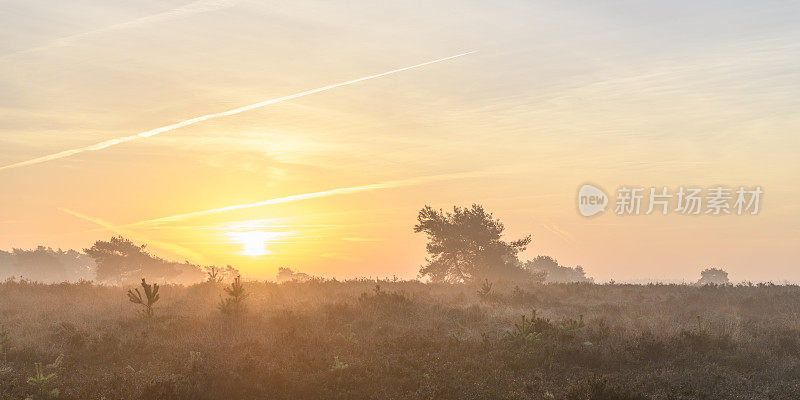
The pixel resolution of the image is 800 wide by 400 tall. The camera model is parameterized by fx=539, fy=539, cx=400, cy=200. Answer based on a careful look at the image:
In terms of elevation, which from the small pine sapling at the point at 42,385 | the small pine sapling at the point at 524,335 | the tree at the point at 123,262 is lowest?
the small pine sapling at the point at 42,385

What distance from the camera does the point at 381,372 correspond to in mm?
12078

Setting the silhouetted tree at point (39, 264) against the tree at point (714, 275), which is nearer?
the tree at point (714, 275)

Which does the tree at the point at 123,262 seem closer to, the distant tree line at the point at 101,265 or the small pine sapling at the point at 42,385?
the distant tree line at the point at 101,265

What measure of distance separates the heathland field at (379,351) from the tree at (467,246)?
20.2 metres

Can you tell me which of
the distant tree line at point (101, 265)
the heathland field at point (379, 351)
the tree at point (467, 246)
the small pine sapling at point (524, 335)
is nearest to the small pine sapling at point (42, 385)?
the heathland field at point (379, 351)

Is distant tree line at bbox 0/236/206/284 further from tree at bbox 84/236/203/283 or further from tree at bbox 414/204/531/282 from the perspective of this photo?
tree at bbox 414/204/531/282

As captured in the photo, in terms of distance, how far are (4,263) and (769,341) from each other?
339 ft

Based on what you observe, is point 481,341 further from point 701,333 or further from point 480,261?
point 480,261

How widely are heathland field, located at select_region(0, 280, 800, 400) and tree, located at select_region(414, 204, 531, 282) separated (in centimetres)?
2015

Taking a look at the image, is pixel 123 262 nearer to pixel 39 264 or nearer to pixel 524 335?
pixel 39 264

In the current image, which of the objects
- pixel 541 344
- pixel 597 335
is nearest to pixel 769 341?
pixel 597 335

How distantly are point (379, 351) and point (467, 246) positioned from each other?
1110 inches

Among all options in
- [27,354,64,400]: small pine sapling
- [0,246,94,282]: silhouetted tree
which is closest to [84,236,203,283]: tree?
[0,246,94,282]: silhouetted tree

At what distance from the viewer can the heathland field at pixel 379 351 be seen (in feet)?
36.5
